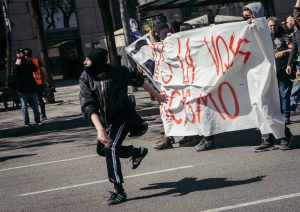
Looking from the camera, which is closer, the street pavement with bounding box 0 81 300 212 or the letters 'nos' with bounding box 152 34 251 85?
the street pavement with bounding box 0 81 300 212

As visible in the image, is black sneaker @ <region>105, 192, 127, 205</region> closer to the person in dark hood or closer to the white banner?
the person in dark hood

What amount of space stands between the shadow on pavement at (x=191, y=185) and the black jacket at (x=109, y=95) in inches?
31.5

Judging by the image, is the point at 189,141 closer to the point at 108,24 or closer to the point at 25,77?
the point at 25,77

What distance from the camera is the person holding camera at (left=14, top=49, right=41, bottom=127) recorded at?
13.2 metres

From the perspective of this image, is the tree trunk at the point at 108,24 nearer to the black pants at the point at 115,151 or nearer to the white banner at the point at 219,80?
the white banner at the point at 219,80

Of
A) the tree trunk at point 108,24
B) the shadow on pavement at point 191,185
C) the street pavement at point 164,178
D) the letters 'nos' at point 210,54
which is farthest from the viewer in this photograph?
the tree trunk at point 108,24

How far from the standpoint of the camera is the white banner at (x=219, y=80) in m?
7.73

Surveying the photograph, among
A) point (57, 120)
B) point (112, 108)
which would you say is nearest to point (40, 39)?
point (57, 120)

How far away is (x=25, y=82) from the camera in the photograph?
1323 centimetres

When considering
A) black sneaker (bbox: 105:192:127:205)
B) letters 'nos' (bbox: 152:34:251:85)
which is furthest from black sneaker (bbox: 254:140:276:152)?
black sneaker (bbox: 105:192:127:205)

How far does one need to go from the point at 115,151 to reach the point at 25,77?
7.54m

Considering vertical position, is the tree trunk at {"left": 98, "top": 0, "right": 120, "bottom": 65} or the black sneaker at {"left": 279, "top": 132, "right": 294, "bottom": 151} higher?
the tree trunk at {"left": 98, "top": 0, "right": 120, "bottom": 65}

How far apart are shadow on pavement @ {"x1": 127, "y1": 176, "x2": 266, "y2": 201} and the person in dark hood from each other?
0.44 metres

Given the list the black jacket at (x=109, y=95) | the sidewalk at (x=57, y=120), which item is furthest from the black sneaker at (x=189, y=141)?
the sidewalk at (x=57, y=120)
